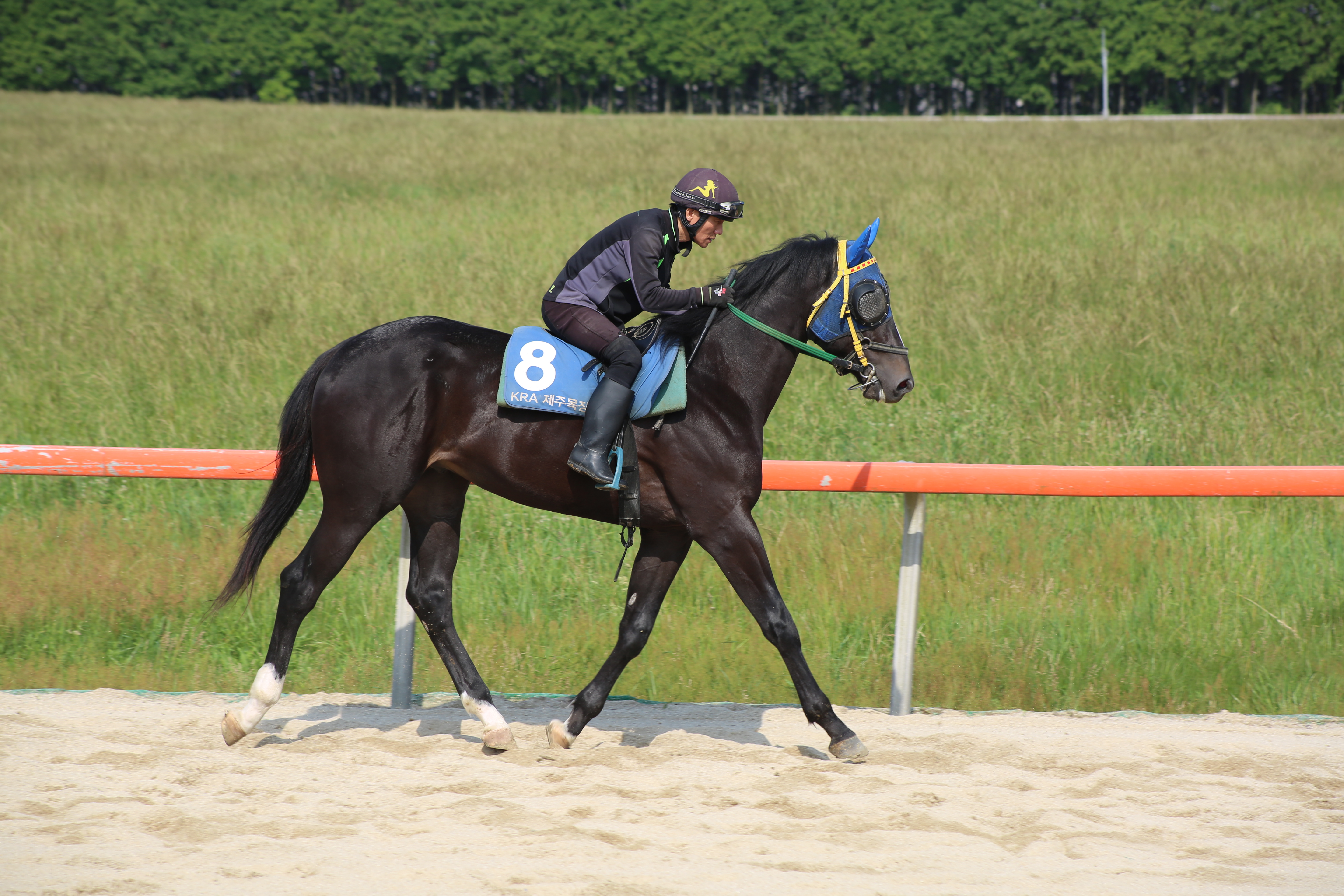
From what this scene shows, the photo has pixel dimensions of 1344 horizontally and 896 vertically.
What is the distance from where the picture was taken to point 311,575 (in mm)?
4652

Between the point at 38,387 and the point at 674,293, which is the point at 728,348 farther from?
the point at 38,387

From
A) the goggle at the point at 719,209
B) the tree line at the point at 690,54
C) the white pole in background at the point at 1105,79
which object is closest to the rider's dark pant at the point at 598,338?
the goggle at the point at 719,209

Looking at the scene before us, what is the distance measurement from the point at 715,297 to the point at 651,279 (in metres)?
0.28

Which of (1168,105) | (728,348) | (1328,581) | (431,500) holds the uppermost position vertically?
(1168,105)

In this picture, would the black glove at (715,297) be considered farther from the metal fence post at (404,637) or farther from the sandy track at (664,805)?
the sandy track at (664,805)

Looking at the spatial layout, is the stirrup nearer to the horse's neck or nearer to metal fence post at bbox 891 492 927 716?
the horse's neck

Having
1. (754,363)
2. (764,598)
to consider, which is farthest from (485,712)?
(754,363)

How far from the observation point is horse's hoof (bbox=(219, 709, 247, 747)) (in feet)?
15.0

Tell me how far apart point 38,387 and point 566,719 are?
681 cm

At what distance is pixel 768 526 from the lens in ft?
24.6

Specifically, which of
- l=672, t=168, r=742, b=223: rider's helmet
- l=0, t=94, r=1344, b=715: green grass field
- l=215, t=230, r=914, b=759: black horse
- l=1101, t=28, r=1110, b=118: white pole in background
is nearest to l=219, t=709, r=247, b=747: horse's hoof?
l=215, t=230, r=914, b=759: black horse

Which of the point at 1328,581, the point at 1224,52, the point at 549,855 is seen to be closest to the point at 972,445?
the point at 1328,581

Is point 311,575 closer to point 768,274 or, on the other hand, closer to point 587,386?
point 587,386

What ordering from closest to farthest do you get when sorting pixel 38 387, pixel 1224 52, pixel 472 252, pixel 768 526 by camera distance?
pixel 768 526, pixel 38 387, pixel 472 252, pixel 1224 52
